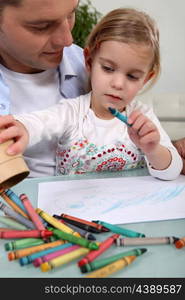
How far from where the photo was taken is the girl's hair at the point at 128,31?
2.57 ft

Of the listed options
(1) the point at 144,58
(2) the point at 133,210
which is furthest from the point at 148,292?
(1) the point at 144,58

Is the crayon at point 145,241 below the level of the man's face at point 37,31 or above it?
below

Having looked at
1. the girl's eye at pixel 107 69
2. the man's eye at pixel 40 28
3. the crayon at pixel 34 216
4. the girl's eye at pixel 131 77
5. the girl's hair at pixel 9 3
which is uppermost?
the girl's hair at pixel 9 3

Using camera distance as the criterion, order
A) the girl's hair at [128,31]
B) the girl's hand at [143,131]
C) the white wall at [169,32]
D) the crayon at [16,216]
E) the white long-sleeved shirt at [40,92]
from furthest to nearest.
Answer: the white wall at [169,32], the white long-sleeved shirt at [40,92], the girl's hair at [128,31], the girl's hand at [143,131], the crayon at [16,216]

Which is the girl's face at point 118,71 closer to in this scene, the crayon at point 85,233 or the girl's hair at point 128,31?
the girl's hair at point 128,31

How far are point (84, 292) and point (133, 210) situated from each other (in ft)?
0.74

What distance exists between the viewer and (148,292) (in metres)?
0.44

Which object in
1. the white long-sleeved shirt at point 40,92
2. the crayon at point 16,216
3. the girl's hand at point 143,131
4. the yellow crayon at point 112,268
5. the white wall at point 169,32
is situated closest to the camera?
the yellow crayon at point 112,268

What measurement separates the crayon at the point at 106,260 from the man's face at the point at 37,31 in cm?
52

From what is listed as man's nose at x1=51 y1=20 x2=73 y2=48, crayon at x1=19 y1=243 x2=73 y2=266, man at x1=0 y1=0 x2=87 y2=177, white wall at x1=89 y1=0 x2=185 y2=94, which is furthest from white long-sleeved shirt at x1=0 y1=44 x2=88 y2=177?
white wall at x1=89 y1=0 x2=185 y2=94

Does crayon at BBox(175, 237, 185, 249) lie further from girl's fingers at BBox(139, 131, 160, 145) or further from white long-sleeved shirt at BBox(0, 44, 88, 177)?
white long-sleeved shirt at BBox(0, 44, 88, 177)

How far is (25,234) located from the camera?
514mm

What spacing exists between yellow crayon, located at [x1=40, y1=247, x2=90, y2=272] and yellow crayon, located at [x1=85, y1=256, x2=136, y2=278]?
33 millimetres

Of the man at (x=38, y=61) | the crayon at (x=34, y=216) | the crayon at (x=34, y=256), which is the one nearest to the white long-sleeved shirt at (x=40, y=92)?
the man at (x=38, y=61)
